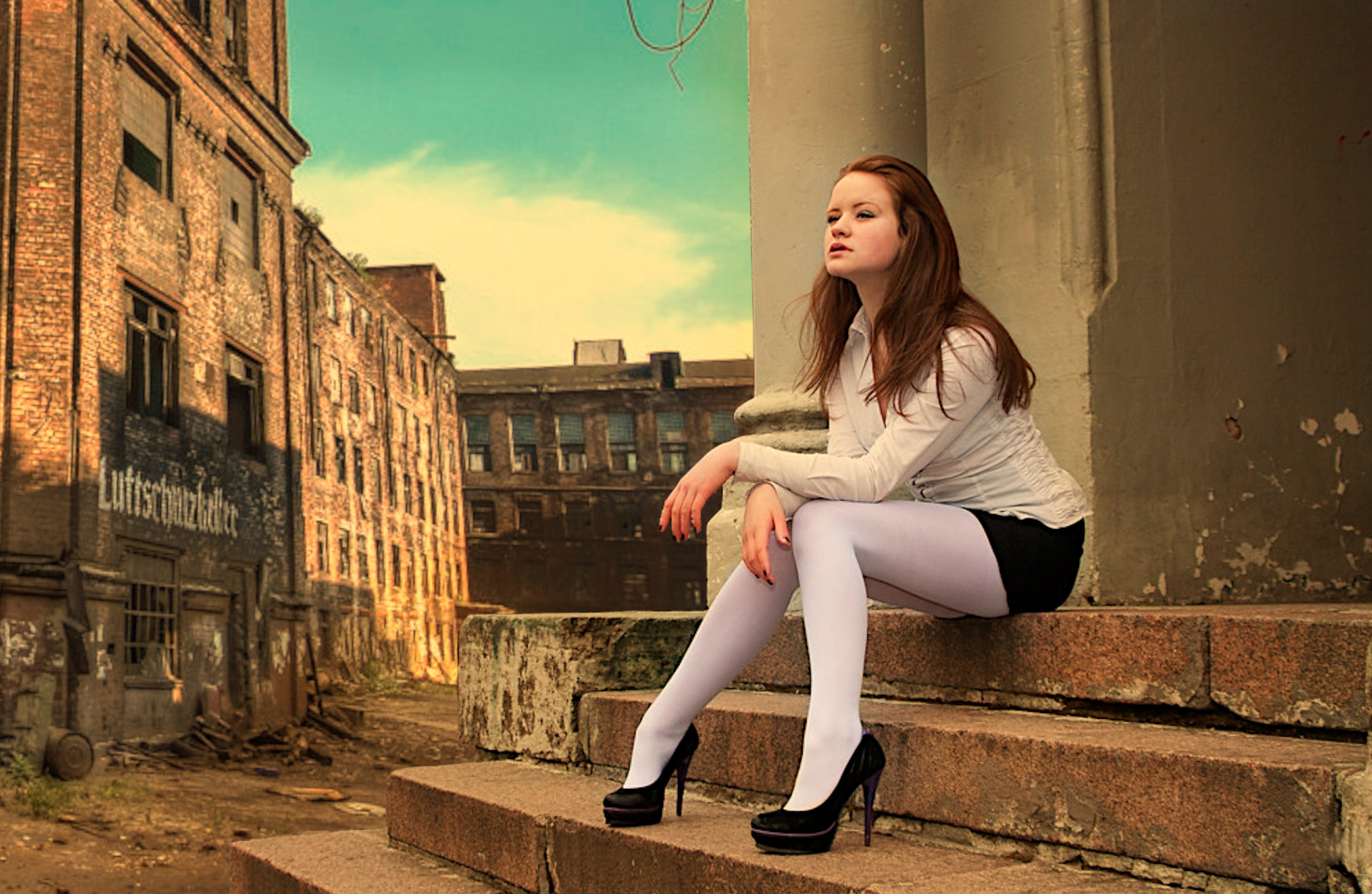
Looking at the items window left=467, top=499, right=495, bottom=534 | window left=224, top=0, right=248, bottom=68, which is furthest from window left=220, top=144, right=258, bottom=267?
window left=467, top=499, right=495, bottom=534

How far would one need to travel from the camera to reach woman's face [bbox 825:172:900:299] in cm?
266

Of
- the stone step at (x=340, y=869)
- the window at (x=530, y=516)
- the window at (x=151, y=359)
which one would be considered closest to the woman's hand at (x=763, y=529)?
the stone step at (x=340, y=869)

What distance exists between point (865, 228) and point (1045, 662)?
968mm

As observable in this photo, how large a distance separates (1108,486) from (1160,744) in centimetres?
172

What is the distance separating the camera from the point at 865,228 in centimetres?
266

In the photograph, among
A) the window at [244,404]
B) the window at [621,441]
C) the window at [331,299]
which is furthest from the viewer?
the window at [621,441]

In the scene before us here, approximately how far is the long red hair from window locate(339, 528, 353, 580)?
73.7 feet

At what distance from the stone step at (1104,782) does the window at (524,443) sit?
1456 inches

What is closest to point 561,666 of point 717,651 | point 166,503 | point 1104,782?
point 717,651

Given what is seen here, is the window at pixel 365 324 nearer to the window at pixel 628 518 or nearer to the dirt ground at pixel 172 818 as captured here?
the dirt ground at pixel 172 818

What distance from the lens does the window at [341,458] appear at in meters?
24.0

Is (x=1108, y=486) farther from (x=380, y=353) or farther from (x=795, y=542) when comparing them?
(x=380, y=353)

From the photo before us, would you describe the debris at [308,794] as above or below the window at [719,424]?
below

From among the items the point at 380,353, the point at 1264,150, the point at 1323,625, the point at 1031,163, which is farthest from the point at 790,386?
the point at 380,353
